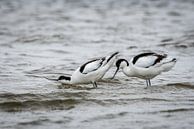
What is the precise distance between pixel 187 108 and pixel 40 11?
19889 mm

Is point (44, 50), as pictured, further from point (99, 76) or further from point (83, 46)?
point (99, 76)

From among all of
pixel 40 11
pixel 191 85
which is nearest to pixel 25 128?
pixel 191 85

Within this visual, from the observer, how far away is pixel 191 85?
11078 millimetres

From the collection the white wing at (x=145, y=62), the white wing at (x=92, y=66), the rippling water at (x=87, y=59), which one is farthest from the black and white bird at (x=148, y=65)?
the white wing at (x=92, y=66)

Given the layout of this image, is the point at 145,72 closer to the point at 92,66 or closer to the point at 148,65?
the point at 148,65

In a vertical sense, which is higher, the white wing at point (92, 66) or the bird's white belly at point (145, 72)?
the white wing at point (92, 66)

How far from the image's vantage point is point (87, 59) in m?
14.8

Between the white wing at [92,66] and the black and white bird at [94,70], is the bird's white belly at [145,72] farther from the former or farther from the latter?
the white wing at [92,66]

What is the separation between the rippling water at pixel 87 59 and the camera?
8.55 metres

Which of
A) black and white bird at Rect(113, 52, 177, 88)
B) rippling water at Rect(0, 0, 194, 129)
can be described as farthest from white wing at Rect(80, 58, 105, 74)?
black and white bird at Rect(113, 52, 177, 88)

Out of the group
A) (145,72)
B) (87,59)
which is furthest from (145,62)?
(87,59)

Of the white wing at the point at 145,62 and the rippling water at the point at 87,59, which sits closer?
the rippling water at the point at 87,59

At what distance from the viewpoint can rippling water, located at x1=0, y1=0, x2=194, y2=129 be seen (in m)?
8.55

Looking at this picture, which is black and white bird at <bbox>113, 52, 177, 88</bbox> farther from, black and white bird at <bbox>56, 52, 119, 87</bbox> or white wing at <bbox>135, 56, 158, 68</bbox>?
black and white bird at <bbox>56, 52, 119, 87</bbox>
